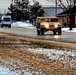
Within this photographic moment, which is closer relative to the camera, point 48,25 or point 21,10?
point 48,25

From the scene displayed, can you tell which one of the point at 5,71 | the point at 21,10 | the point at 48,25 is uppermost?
the point at 5,71

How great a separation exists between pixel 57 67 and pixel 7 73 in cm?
214

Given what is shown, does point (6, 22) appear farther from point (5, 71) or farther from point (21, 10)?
point (5, 71)

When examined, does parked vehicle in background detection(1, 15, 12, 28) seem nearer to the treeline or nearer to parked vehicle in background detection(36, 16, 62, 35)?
parked vehicle in background detection(36, 16, 62, 35)

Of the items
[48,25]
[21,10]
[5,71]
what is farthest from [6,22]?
[5,71]

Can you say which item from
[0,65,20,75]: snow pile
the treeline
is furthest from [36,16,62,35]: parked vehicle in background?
the treeline

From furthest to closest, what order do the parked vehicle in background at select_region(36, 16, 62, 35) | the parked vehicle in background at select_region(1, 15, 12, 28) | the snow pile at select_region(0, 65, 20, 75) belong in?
the parked vehicle in background at select_region(1, 15, 12, 28) < the parked vehicle in background at select_region(36, 16, 62, 35) < the snow pile at select_region(0, 65, 20, 75)

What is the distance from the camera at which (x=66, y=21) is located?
88.2 meters

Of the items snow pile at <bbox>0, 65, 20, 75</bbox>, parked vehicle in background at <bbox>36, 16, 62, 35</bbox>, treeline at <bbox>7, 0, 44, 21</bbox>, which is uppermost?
snow pile at <bbox>0, 65, 20, 75</bbox>

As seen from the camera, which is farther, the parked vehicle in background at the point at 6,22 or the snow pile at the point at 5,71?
the parked vehicle in background at the point at 6,22

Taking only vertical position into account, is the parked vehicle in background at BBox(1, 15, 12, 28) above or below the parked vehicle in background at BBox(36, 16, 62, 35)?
below

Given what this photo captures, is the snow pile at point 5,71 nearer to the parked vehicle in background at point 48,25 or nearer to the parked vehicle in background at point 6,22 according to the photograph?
the parked vehicle in background at point 48,25

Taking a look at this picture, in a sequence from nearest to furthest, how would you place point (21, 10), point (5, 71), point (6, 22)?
1. point (5, 71)
2. point (6, 22)
3. point (21, 10)

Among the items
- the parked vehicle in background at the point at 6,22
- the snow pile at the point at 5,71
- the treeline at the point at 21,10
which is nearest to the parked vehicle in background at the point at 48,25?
the snow pile at the point at 5,71
